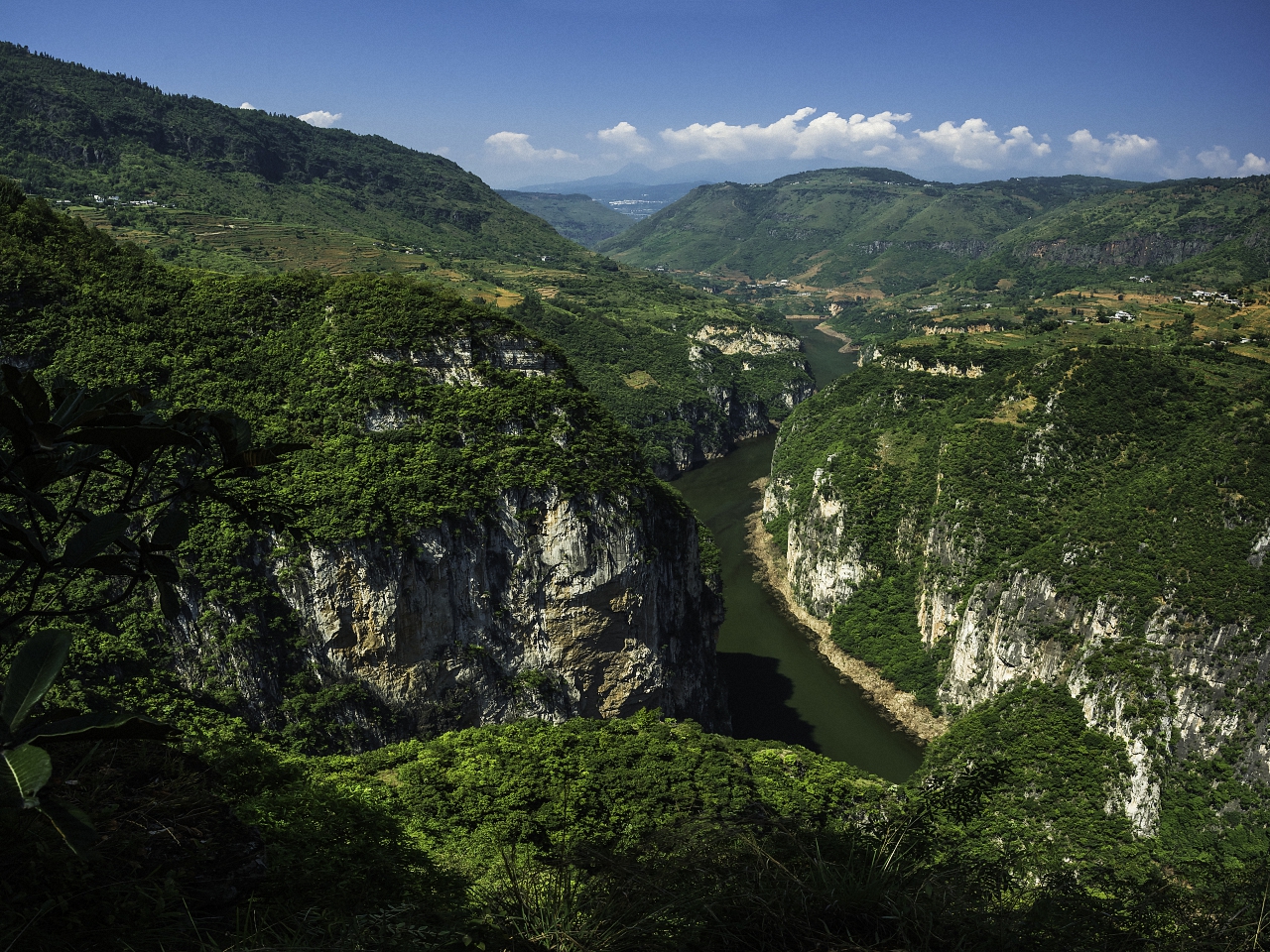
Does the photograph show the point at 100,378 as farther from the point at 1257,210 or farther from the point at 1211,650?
the point at 1257,210

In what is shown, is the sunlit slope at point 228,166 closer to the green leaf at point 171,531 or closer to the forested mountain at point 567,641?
the forested mountain at point 567,641

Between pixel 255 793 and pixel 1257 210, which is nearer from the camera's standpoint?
pixel 255 793

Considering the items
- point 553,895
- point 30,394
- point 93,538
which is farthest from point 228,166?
point 553,895

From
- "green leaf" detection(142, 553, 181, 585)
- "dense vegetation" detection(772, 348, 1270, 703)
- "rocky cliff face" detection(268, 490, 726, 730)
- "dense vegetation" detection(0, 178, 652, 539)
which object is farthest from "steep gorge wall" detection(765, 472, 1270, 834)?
"green leaf" detection(142, 553, 181, 585)

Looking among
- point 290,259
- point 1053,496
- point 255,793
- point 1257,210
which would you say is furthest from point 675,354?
point 1257,210

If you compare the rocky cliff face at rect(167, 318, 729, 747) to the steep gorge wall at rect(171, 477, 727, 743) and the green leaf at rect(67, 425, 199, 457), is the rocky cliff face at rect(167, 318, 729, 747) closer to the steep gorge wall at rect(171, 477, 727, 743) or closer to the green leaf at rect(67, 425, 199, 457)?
the steep gorge wall at rect(171, 477, 727, 743)

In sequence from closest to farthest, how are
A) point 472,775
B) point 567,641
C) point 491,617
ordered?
point 472,775 < point 491,617 < point 567,641

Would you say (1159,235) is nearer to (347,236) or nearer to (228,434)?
(347,236)
